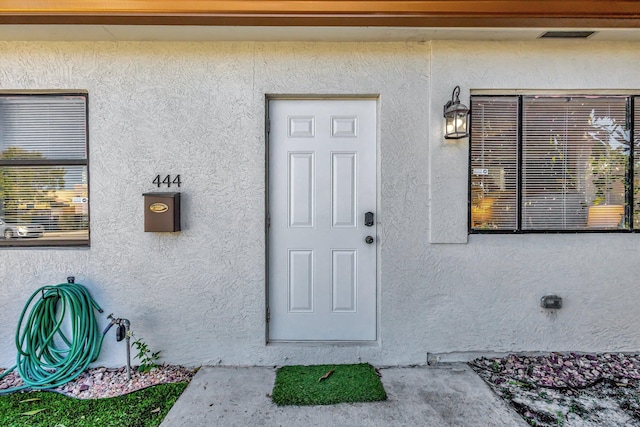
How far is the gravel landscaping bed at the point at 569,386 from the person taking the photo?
2.32m

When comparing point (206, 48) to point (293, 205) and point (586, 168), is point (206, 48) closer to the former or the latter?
point (293, 205)

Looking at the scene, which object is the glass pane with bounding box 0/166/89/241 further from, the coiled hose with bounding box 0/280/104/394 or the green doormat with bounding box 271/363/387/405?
the green doormat with bounding box 271/363/387/405

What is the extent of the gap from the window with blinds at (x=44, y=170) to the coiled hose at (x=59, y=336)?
46 centimetres

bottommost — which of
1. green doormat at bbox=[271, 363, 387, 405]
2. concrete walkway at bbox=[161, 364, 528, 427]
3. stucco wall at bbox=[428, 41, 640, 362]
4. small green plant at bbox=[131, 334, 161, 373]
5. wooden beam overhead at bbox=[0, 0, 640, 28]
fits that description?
concrete walkway at bbox=[161, 364, 528, 427]

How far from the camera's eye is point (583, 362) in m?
2.93

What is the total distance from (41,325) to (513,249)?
4048mm

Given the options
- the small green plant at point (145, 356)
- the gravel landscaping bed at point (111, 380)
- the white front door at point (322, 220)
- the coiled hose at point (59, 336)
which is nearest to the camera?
the gravel landscaping bed at point (111, 380)

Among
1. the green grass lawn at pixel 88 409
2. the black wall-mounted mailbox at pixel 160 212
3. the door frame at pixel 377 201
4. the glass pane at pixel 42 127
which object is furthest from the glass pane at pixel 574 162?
the glass pane at pixel 42 127

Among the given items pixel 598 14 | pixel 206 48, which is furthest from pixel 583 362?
pixel 206 48

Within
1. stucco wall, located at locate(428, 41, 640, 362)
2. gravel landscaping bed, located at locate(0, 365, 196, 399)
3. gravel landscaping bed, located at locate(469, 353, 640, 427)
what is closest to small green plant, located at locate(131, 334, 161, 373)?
gravel landscaping bed, located at locate(0, 365, 196, 399)

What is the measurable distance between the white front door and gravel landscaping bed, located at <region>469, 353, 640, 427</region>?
44.7 inches

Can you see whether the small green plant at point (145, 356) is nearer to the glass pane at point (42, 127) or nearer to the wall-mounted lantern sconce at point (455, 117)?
the glass pane at point (42, 127)

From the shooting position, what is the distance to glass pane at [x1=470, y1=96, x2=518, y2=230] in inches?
119

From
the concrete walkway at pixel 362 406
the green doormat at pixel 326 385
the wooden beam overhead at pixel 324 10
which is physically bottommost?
the concrete walkway at pixel 362 406
